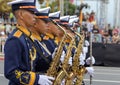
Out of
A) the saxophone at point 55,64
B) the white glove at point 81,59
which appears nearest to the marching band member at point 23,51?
the saxophone at point 55,64

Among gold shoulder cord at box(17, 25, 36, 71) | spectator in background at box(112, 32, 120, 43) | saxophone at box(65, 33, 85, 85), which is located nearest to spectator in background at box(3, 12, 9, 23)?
spectator in background at box(112, 32, 120, 43)

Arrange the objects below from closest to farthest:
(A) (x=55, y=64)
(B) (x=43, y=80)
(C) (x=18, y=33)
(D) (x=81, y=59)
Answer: (B) (x=43, y=80) < (C) (x=18, y=33) < (A) (x=55, y=64) < (D) (x=81, y=59)

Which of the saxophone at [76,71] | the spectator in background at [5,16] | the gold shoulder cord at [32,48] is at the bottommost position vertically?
the spectator in background at [5,16]

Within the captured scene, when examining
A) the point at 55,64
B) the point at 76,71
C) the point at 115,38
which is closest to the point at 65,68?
the point at 55,64

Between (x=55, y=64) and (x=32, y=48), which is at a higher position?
Result: (x=32, y=48)

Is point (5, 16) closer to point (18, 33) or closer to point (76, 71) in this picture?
point (76, 71)

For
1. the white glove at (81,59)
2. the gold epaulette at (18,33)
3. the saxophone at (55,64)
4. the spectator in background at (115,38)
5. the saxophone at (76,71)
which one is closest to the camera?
the gold epaulette at (18,33)

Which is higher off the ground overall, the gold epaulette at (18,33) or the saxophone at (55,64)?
the gold epaulette at (18,33)

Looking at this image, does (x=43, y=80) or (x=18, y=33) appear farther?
(x=18, y=33)

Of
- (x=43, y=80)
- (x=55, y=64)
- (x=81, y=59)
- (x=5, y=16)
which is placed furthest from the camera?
(x=5, y=16)

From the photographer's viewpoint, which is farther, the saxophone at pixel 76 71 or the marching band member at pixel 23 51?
the saxophone at pixel 76 71

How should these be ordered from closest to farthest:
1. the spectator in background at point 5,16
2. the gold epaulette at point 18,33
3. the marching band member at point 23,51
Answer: the marching band member at point 23,51
the gold epaulette at point 18,33
the spectator in background at point 5,16

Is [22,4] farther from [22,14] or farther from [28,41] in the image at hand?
[28,41]

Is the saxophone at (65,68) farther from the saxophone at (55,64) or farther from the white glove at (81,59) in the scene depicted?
the white glove at (81,59)
